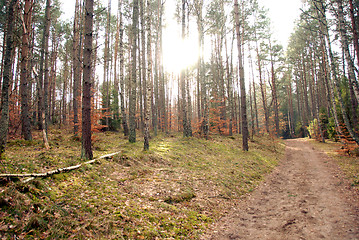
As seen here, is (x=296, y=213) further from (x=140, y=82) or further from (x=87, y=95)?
(x=140, y=82)

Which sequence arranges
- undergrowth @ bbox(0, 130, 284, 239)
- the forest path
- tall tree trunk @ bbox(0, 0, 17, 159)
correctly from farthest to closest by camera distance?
1. tall tree trunk @ bbox(0, 0, 17, 159)
2. the forest path
3. undergrowth @ bbox(0, 130, 284, 239)

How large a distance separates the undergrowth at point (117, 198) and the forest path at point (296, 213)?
0.54 meters

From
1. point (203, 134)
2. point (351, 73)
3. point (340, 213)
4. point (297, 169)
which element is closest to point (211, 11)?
point (203, 134)

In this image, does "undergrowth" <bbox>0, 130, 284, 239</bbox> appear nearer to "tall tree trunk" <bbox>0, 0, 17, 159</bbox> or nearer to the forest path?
the forest path

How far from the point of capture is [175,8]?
2125 centimetres

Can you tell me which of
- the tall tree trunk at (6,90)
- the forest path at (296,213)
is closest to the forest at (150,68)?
the tall tree trunk at (6,90)

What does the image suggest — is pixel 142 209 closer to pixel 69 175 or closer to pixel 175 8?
pixel 69 175

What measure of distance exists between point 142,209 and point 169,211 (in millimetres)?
772

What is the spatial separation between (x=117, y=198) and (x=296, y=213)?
498 centimetres

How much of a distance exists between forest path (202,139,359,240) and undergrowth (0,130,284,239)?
0.54 metres

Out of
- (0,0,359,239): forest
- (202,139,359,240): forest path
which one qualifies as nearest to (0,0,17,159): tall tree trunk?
(0,0,359,239): forest

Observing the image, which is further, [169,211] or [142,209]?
[169,211]

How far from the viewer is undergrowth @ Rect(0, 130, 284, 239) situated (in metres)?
3.09

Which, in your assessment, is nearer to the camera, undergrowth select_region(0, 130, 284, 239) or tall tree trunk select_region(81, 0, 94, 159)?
undergrowth select_region(0, 130, 284, 239)
